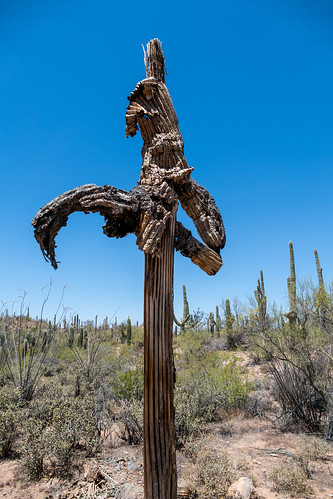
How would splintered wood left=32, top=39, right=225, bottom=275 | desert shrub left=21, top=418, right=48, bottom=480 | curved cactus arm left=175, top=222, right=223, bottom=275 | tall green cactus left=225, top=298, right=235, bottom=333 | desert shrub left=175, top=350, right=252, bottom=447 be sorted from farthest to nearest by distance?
1. tall green cactus left=225, top=298, right=235, bottom=333
2. desert shrub left=175, top=350, right=252, bottom=447
3. desert shrub left=21, top=418, right=48, bottom=480
4. curved cactus arm left=175, top=222, right=223, bottom=275
5. splintered wood left=32, top=39, right=225, bottom=275

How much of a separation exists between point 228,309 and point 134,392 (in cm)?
1381

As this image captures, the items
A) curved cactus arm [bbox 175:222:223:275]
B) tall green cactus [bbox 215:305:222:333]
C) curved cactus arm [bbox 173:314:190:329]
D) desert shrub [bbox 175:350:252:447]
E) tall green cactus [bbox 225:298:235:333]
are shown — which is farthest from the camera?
tall green cactus [bbox 215:305:222:333]

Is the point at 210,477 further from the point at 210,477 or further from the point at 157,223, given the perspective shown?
the point at 157,223

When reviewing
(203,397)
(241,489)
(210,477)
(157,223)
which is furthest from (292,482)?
(157,223)

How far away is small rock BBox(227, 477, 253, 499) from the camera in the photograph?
14.0 ft

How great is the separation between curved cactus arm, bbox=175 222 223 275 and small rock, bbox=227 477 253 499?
344 cm

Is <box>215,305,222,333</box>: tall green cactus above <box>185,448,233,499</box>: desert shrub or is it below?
above

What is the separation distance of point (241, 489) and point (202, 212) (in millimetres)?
4024

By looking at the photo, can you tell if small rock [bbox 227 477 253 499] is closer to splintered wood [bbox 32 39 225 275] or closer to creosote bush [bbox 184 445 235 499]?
creosote bush [bbox 184 445 235 499]

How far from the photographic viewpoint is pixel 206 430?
7.11 metres

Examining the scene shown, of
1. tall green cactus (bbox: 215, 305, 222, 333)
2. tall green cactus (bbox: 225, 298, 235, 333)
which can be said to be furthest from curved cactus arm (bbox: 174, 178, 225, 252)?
tall green cactus (bbox: 215, 305, 222, 333)

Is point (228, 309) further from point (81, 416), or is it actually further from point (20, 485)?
point (20, 485)

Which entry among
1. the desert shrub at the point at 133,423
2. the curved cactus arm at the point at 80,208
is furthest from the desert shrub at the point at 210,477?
the curved cactus arm at the point at 80,208

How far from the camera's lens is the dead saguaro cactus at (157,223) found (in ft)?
7.86
